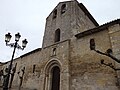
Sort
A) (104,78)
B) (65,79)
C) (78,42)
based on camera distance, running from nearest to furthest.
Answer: (104,78)
(65,79)
(78,42)

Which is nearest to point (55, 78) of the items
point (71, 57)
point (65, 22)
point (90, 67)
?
point (71, 57)

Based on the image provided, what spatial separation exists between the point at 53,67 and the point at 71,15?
17.5 feet

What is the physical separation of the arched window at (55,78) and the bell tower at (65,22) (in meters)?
2.80

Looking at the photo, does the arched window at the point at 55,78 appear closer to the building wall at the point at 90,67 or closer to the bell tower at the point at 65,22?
the building wall at the point at 90,67

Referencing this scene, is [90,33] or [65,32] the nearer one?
[90,33]

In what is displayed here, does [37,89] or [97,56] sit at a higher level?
[97,56]

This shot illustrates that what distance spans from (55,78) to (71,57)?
244cm

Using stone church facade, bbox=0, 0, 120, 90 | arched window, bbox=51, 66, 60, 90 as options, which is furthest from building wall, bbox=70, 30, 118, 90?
arched window, bbox=51, 66, 60, 90

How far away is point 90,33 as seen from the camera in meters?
11.4

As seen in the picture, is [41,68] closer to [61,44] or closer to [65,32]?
[61,44]

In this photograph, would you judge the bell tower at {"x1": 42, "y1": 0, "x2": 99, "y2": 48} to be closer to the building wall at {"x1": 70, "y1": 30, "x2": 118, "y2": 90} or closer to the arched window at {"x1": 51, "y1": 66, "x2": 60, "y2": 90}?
the building wall at {"x1": 70, "y1": 30, "x2": 118, "y2": 90}

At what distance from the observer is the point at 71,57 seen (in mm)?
11789

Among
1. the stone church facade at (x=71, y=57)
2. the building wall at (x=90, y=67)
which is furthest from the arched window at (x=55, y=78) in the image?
the building wall at (x=90, y=67)

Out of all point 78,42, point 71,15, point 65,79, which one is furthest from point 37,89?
point 71,15
